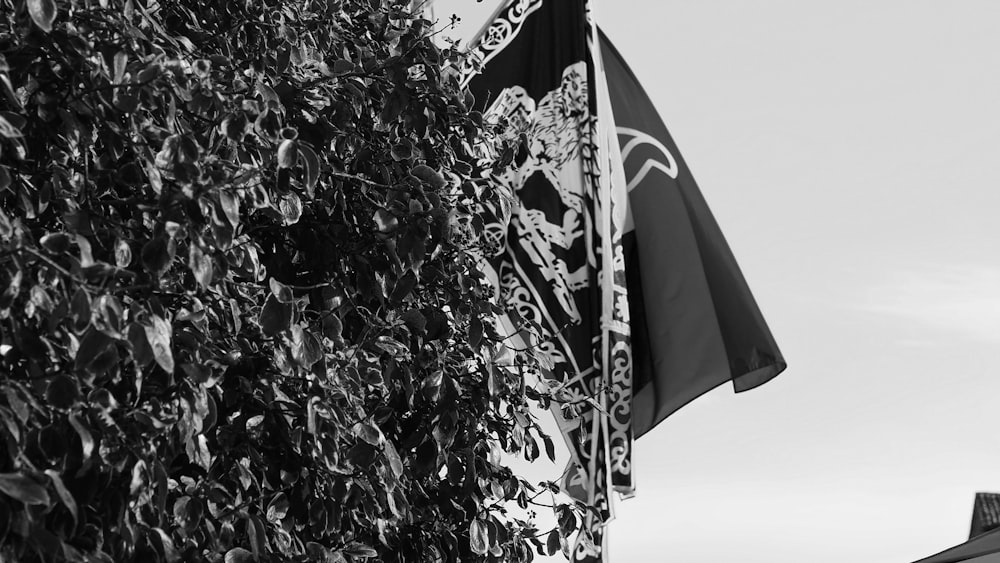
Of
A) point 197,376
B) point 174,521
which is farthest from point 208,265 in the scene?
point 174,521

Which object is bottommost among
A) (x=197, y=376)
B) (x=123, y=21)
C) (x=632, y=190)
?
(x=197, y=376)

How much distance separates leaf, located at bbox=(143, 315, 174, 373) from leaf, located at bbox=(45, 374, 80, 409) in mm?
144

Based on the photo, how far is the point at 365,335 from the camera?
9.63 feet

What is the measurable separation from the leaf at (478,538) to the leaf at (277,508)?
66cm

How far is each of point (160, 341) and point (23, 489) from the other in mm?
343

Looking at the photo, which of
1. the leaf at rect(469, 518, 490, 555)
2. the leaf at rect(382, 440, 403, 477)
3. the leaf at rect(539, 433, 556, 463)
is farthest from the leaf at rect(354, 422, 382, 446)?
the leaf at rect(539, 433, 556, 463)

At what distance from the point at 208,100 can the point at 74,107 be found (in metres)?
0.27

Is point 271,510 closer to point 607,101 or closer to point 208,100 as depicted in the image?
point 208,100

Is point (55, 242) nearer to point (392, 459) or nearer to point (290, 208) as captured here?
point (290, 208)

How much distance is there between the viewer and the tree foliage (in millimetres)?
2076

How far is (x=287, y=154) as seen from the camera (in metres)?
2.41

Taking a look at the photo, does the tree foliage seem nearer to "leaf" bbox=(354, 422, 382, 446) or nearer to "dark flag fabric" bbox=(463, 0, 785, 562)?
"leaf" bbox=(354, 422, 382, 446)

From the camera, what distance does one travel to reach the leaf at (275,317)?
237cm

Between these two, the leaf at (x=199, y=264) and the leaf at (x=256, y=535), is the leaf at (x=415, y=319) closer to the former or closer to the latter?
the leaf at (x=256, y=535)
